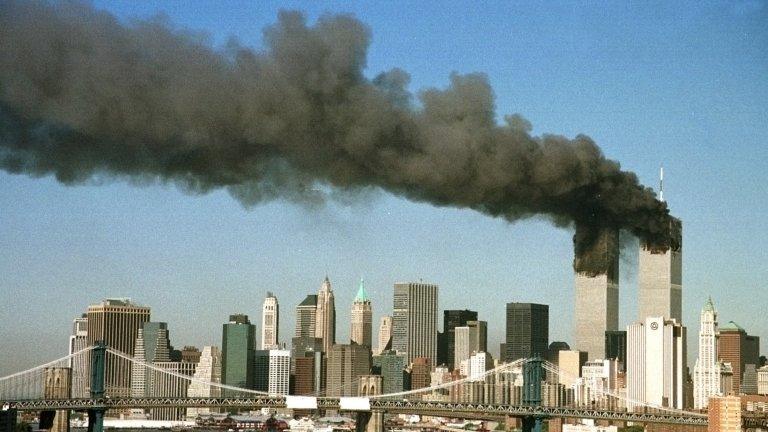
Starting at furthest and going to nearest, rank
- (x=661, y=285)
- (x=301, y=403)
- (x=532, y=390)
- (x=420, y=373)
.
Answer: (x=420, y=373) → (x=661, y=285) → (x=301, y=403) → (x=532, y=390)

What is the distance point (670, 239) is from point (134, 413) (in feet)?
285

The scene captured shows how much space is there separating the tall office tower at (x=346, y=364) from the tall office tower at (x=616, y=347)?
19.9 metres

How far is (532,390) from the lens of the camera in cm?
5284

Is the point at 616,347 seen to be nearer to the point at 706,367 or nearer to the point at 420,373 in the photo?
the point at 706,367

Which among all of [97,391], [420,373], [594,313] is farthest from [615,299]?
[97,391]

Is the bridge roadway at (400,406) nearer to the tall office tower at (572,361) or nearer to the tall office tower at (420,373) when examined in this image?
the tall office tower at (572,361)

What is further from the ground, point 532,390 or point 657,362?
point 657,362

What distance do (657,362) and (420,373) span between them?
86.2ft

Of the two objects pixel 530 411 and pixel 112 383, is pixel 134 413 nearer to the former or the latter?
pixel 112 383

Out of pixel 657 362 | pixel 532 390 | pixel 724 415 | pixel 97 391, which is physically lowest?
pixel 724 415

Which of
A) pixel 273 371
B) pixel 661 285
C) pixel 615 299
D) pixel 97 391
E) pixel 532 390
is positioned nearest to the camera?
pixel 97 391

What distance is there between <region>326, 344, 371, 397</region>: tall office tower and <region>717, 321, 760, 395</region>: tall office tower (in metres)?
24.7

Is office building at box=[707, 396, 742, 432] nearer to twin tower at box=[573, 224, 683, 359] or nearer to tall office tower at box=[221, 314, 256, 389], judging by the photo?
twin tower at box=[573, 224, 683, 359]

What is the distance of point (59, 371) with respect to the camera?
64188 millimetres
